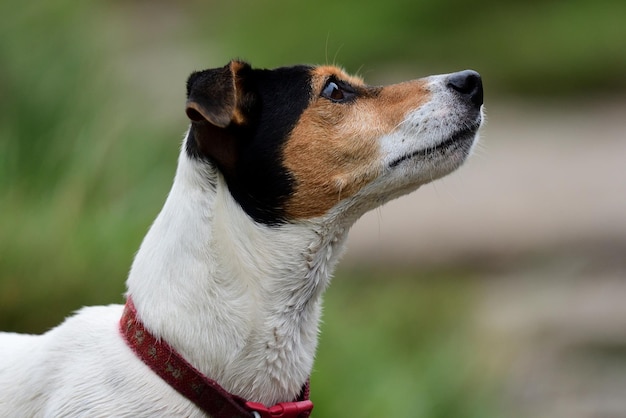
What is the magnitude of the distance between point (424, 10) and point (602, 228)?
626 centimetres

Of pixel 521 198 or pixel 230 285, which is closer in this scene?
pixel 230 285

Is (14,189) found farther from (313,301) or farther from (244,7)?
(244,7)

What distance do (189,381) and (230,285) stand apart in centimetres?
32

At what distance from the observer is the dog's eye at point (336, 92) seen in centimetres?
346

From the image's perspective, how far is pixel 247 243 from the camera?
324 centimetres

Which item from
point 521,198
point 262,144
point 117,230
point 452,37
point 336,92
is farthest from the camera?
point 452,37

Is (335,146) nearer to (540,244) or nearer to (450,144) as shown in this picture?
(450,144)

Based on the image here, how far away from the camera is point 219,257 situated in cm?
319

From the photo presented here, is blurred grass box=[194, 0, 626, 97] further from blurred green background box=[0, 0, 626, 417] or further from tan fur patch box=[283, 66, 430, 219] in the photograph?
tan fur patch box=[283, 66, 430, 219]

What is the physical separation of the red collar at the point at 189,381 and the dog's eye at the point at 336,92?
0.97 meters

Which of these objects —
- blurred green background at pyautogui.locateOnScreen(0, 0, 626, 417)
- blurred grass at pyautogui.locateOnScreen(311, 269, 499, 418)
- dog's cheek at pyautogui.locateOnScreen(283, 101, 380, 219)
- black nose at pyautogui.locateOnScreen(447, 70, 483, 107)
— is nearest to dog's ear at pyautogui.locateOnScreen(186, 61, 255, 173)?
dog's cheek at pyautogui.locateOnScreen(283, 101, 380, 219)

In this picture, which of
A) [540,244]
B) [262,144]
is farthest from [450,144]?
[540,244]

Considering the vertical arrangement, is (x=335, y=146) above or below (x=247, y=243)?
above

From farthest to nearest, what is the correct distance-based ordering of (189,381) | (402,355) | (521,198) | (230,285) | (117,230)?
(521,198) → (402,355) → (117,230) → (230,285) → (189,381)
